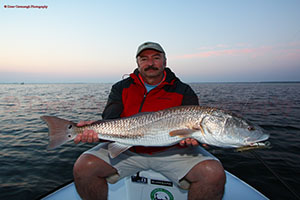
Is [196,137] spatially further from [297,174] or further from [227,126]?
[297,174]

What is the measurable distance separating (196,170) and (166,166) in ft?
1.97

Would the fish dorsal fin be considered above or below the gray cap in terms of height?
below

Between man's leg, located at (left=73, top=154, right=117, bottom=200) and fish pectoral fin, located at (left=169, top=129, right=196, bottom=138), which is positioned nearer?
fish pectoral fin, located at (left=169, top=129, right=196, bottom=138)

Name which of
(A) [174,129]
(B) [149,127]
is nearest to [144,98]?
(B) [149,127]

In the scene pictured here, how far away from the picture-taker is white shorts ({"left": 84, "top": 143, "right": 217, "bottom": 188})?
305 centimetres

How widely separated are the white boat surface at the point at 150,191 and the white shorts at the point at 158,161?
0.19 meters

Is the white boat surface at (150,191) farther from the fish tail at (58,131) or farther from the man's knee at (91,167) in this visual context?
the fish tail at (58,131)

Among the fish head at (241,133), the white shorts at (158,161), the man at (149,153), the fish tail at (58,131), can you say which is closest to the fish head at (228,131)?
the fish head at (241,133)

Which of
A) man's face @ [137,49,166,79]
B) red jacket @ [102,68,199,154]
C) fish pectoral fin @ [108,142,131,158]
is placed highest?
man's face @ [137,49,166,79]

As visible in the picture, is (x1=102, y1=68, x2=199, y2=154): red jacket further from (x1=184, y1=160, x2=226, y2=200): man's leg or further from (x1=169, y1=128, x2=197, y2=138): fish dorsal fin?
(x1=184, y1=160, x2=226, y2=200): man's leg

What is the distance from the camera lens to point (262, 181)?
518cm

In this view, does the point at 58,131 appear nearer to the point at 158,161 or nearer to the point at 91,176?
the point at 91,176

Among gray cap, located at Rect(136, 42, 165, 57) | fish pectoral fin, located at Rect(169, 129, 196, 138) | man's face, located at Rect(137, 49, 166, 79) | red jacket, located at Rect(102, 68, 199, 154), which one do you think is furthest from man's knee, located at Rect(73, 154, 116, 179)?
gray cap, located at Rect(136, 42, 165, 57)

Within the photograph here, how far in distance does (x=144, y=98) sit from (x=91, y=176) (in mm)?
1874
